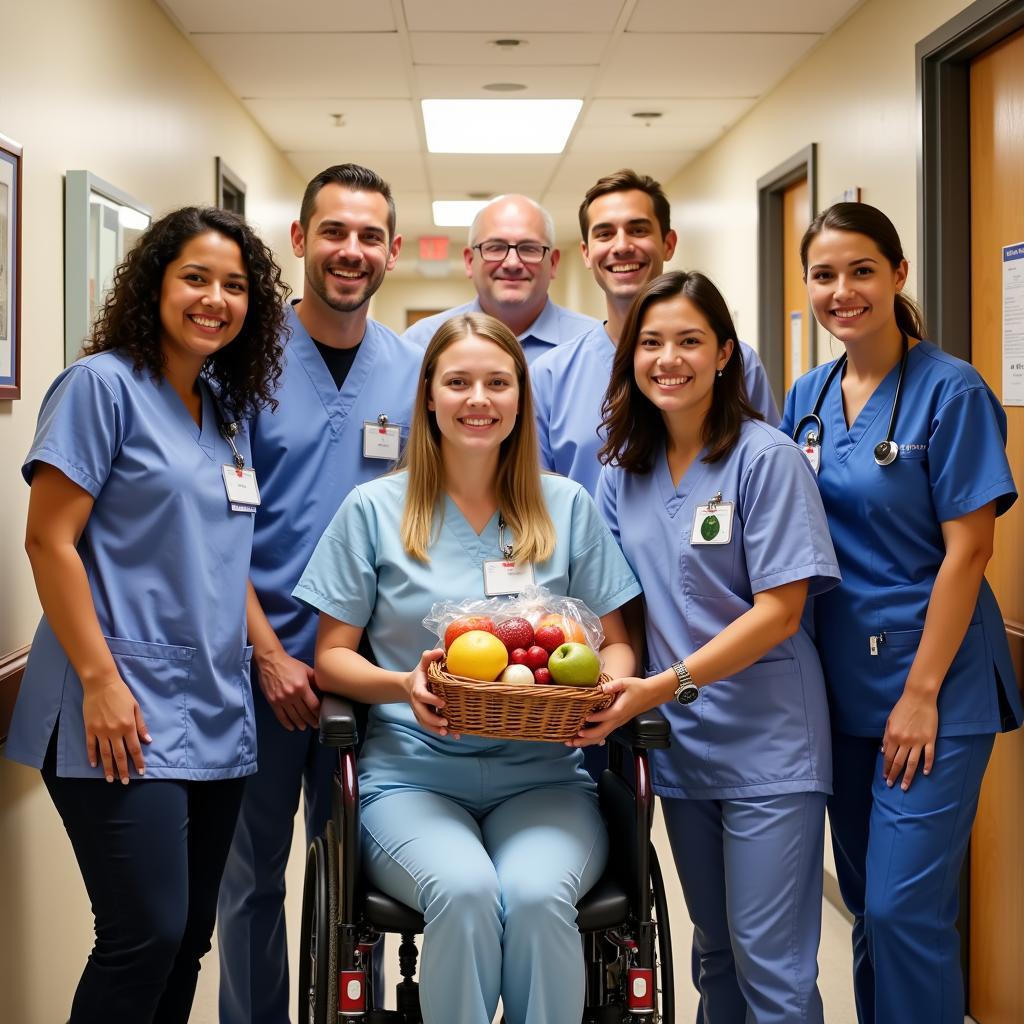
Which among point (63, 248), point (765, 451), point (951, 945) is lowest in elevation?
point (951, 945)

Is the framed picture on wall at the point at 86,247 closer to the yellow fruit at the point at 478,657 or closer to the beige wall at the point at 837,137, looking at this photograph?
the yellow fruit at the point at 478,657

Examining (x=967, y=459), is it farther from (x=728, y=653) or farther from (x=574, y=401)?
(x=574, y=401)

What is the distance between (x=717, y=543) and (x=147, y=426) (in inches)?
37.0

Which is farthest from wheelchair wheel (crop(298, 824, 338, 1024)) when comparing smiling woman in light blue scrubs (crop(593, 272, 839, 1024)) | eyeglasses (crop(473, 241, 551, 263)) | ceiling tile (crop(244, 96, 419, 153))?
ceiling tile (crop(244, 96, 419, 153))

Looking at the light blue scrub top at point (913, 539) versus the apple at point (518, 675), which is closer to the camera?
the apple at point (518, 675)

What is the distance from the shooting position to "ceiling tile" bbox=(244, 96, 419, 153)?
17.3ft

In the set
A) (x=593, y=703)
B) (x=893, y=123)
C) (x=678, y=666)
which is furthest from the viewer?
(x=893, y=123)

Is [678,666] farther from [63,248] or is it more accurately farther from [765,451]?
[63,248]

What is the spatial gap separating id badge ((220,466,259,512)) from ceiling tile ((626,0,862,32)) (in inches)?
97.7

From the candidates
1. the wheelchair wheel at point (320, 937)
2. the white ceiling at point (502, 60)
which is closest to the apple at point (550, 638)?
the wheelchair wheel at point (320, 937)

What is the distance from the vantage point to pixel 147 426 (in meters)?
1.83

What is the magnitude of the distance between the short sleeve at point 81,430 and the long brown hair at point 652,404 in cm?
87

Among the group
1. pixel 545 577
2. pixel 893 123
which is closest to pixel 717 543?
pixel 545 577

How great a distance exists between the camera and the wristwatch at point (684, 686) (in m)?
1.90
